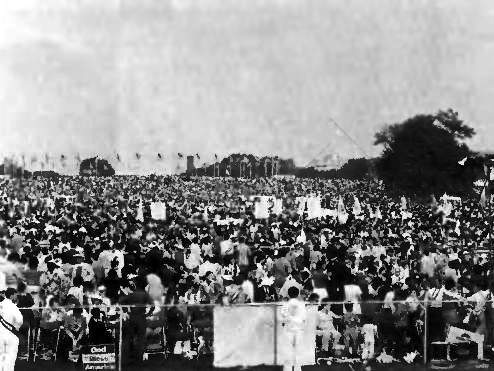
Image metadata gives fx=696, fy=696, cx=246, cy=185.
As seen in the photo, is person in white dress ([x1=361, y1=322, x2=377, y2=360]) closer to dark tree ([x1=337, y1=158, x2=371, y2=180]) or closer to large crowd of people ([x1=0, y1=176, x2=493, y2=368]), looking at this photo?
large crowd of people ([x1=0, y1=176, x2=493, y2=368])

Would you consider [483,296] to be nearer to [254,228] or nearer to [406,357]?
[406,357]

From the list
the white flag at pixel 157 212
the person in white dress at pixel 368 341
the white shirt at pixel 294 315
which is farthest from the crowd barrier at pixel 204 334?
the white flag at pixel 157 212

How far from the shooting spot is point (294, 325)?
8039 millimetres

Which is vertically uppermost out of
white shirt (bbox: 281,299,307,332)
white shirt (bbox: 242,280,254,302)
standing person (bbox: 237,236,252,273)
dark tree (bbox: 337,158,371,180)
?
dark tree (bbox: 337,158,371,180)

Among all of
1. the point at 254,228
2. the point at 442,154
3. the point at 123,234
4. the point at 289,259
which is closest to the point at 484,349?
the point at 289,259

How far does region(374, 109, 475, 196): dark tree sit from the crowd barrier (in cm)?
3628

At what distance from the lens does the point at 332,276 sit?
11125 millimetres

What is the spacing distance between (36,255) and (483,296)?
341 inches

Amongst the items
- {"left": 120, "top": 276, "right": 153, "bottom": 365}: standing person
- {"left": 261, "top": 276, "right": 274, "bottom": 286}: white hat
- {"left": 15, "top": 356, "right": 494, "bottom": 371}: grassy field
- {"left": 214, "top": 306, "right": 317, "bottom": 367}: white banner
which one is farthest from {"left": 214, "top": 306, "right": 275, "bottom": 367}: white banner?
{"left": 261, "top": 276, "right": 274, "bottom": 286}: white hat

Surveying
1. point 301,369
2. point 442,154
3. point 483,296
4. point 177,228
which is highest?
point 442,154

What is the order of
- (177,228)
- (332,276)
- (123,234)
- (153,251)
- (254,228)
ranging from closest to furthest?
(332,276) → (153,251) → (123,234) → (177,228) → (254,228)

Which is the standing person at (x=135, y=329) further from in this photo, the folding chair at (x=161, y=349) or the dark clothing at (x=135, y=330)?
the folding chair at (x=161, y=349)

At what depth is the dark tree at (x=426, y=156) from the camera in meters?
46.9

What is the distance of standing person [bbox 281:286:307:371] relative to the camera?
7.97 meters
